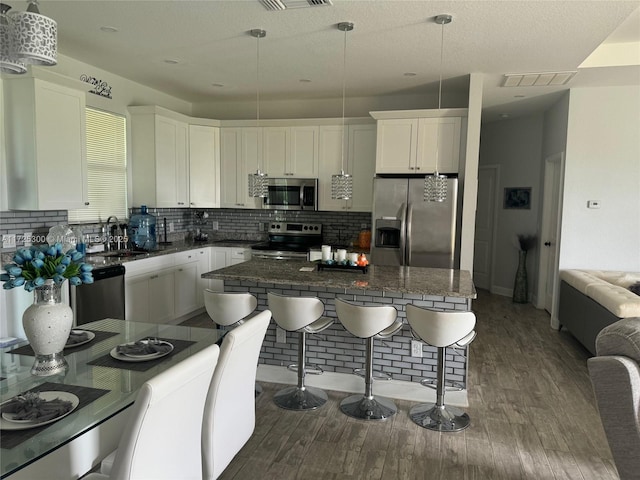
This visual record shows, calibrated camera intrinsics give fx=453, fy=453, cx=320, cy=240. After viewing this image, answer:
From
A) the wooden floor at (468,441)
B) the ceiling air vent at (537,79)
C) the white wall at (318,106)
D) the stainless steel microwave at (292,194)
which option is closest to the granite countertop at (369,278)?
the wooden floor at (468,441)

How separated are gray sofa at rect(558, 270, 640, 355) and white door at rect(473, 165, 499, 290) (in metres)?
2.32

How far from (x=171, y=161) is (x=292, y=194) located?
5.22 feet

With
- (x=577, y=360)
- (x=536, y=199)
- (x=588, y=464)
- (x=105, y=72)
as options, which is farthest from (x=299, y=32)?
(x=536, y=199)

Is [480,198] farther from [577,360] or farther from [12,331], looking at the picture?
[12,331]

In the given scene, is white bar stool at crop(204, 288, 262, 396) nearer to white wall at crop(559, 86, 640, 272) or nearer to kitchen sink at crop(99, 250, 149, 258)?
kitchen sink at crop(99, 250, 149, 258)

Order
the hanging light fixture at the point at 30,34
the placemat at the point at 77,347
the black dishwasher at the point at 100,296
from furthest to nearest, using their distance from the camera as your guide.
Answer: the black dishwasher at the point at 100,296 < the placemat at the point at 77,347 < the hanging light fixture at the point at 30,34

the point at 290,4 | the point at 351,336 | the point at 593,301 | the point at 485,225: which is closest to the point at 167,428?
the point at 351,336

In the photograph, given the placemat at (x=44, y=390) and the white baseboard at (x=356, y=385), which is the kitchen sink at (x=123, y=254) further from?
the placemat at (x=44, y=390)

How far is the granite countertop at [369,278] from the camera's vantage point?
3186mm

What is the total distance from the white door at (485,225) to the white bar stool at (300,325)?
16.5 ft

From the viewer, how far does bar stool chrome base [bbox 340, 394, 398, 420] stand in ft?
10.7

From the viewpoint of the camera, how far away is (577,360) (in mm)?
4492

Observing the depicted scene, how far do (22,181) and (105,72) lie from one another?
1.80 m

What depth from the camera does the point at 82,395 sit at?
1.75 meters
